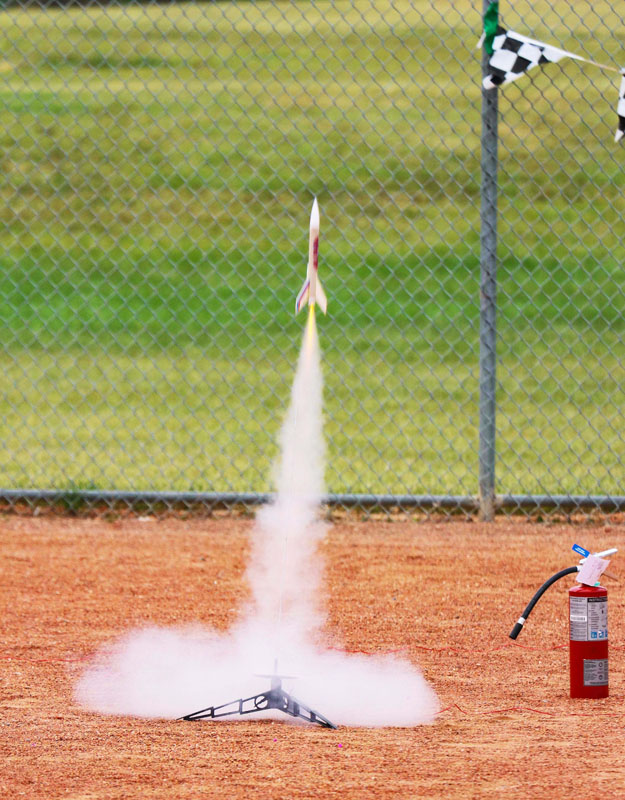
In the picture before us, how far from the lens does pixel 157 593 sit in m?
5.43

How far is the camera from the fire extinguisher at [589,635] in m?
3.89

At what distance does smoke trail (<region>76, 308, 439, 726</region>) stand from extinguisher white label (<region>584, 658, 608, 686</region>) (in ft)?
1.57

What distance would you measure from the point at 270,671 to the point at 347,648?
425 mm

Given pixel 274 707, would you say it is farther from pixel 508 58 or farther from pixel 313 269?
pixel 508 58

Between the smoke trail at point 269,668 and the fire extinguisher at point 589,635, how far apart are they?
0.46 m

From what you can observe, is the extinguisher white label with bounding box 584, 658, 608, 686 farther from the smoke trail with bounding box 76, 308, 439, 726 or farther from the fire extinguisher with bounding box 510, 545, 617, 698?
the smoke trail with bounding box 76, 308, 439, 726

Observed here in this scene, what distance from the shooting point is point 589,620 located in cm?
393

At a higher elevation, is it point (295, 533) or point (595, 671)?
point (295, 533)

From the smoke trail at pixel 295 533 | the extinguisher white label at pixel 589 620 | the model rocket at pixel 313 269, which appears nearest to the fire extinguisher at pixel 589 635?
the extinguisher white label at pixel 589 620

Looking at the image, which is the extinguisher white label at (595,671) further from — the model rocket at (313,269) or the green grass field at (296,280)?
the green grass field at (296,280)

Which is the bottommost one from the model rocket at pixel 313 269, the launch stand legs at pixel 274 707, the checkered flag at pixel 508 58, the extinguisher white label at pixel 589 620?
the launch stand legs at pixel 274 707

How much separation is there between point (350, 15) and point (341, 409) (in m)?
15.6

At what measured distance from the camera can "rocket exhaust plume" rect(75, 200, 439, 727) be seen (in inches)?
152

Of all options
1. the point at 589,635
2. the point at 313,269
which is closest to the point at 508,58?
the point at 313,269
